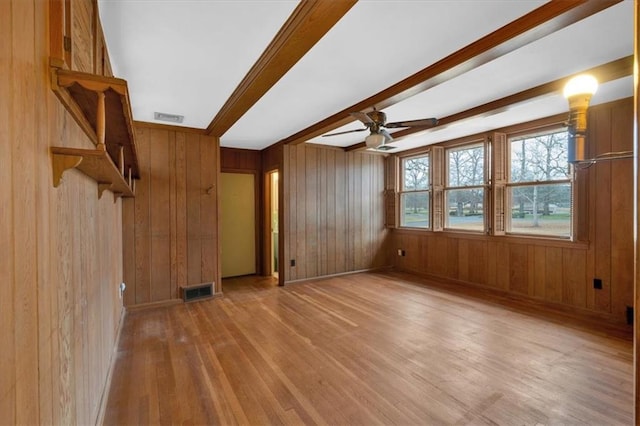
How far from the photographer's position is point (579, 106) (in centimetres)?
184

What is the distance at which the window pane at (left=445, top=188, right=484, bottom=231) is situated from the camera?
479cm

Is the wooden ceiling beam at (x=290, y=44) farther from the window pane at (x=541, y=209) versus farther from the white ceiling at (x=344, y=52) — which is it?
the window pane at (x=541, y=209)

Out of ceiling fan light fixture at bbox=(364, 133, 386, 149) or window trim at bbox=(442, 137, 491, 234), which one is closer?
ceiling fan light fixture at bbox=(364, 133, 386, 149)

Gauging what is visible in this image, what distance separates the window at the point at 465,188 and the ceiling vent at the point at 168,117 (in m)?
4.26

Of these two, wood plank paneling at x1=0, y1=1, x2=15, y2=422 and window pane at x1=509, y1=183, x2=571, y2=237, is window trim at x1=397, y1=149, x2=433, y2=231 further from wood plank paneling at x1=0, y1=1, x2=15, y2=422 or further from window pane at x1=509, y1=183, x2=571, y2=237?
wood plank paneling at x1=0, y1=1, x2=15, y2=422

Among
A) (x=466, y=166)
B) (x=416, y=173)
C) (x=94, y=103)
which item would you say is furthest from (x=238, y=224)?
(x=94, y=103)

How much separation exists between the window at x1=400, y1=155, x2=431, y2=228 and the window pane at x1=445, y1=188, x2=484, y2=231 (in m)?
0.39

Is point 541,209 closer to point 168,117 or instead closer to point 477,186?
point 477,186

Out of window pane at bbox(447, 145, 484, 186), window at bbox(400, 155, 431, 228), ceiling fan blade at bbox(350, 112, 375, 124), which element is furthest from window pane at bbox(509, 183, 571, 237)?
ceiling fan blade at bbox(350, 112, 375, 124)

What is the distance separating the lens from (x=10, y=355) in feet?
2.14

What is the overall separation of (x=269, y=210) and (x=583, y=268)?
4.70m

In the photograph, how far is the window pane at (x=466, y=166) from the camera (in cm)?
477

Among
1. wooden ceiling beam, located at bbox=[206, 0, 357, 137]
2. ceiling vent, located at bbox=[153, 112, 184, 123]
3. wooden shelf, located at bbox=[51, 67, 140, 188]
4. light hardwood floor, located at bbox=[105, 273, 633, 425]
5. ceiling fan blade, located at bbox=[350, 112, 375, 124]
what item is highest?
ceiling vent, located at bbox=[153, 112, 184, 123]

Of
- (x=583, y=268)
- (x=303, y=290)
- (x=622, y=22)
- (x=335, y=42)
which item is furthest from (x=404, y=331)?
(x=622, y=22)
